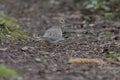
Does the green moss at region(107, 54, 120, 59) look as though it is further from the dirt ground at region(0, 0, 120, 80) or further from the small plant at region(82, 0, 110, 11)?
the small plant at region(82, 0, 110, 11)

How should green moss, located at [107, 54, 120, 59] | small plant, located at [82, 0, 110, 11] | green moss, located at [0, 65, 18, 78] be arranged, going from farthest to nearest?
1. small plant, located at [82, 0, 110, 11]
2. green moss, located at [107, 54, 120, 59]
3. green moss, located at [0, 65, 18, 78]

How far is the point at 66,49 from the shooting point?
22.8 feet

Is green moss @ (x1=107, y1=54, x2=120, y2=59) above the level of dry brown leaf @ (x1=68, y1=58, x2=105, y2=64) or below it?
below

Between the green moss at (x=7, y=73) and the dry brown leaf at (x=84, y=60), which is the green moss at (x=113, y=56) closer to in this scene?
the dry brown leaf at (x=84, y=60)

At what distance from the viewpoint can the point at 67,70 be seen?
5.38 m

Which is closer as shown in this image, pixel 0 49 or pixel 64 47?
pixel 0 49

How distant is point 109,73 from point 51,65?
0.85 meters

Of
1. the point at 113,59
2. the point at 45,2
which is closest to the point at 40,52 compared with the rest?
the point at 113,59

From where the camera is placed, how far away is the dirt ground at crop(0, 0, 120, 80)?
5242mm

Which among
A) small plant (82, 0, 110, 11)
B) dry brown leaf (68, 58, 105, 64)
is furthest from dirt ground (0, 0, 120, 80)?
small plant (82, 0, 110, 11)

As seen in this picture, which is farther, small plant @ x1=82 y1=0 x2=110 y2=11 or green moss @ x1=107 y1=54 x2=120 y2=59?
small plant @ x1=82 y1=0 x2=110 y2=11

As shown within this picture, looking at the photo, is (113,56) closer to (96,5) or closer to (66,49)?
(66,49)

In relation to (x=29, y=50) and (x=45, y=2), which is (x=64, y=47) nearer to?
(x=29, y=50)

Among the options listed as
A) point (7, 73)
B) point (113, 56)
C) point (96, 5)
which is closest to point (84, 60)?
point (113, 56)
